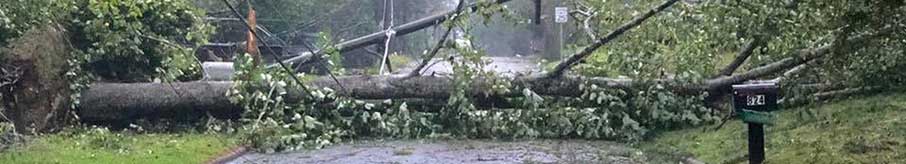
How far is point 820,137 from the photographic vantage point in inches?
373

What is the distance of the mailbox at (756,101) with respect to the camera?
774 centimetres

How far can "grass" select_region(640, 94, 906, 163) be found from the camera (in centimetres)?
838

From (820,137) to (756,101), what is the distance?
1.99 m

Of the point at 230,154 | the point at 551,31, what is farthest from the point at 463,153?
the point at 551,31

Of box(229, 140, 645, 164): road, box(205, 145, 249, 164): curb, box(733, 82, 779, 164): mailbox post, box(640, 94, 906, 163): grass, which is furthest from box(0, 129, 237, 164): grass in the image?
box(733, 82, 779, 164): mailbox post

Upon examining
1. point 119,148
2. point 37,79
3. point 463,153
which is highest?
point 37,79

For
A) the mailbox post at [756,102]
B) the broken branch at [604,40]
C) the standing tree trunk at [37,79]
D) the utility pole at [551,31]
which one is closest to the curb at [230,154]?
the standing tree trunk at [37,79]

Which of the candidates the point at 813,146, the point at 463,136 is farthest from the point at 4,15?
the point at 813,146

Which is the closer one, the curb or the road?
the curb

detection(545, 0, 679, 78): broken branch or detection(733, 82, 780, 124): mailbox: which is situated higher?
detection(545, 0, 679, 78): broken branch

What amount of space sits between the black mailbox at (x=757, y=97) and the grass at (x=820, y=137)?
0.70m

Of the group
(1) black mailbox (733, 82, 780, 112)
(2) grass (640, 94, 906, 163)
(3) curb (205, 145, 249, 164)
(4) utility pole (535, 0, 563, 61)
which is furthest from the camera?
(4) utility pole (535, 0, 563, 61)

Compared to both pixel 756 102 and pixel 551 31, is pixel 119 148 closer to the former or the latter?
pixel 756 102

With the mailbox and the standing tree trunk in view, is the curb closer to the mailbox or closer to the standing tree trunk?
the standing tree trunk
